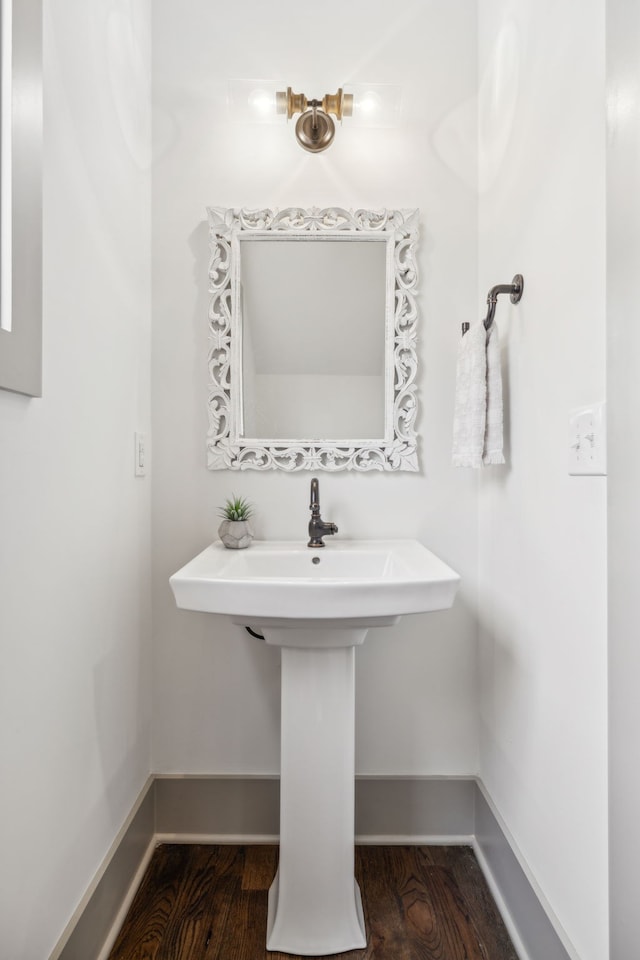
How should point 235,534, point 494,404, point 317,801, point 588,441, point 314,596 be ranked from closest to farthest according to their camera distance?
point 588,441, point 314,596, point 317,801, point 494,404, point 235,534

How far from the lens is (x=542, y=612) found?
1.16 meters

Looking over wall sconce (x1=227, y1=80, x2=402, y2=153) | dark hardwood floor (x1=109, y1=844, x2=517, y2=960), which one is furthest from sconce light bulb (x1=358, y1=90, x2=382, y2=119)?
dark hardwood floor (x1=109, y1=844, x2=517, y2=960)

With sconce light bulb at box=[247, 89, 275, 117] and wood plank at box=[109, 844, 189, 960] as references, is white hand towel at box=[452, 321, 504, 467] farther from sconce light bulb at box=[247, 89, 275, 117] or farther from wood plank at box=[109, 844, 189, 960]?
wood plank at box=[109, 844, 189, 960]

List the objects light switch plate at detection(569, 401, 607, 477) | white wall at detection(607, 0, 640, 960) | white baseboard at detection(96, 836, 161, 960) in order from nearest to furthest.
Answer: white wall at detection(607, 0, 640, 960)
light switch plate at detection(569, 401, 607, 477)
white baseboard at detection(96, 836, 161, 960)

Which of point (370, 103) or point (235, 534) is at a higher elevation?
point (370, 103)

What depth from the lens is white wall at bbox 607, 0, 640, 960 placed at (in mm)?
753

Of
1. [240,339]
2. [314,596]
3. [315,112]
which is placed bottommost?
[314,596]

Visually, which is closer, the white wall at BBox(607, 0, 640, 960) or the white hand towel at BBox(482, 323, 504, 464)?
the white wall at BBox(607, 0, 640, 960)

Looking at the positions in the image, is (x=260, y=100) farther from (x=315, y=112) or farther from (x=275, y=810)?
(x=275, y=810)

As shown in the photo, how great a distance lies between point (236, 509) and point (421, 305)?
82 centimetres

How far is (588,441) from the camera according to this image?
3.00 feet

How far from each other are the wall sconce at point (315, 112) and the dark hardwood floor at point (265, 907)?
78.7 inches

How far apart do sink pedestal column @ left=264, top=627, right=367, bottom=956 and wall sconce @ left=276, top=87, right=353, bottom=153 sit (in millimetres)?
1338

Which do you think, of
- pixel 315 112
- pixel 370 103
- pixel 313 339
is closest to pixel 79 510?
pixel 313 339
